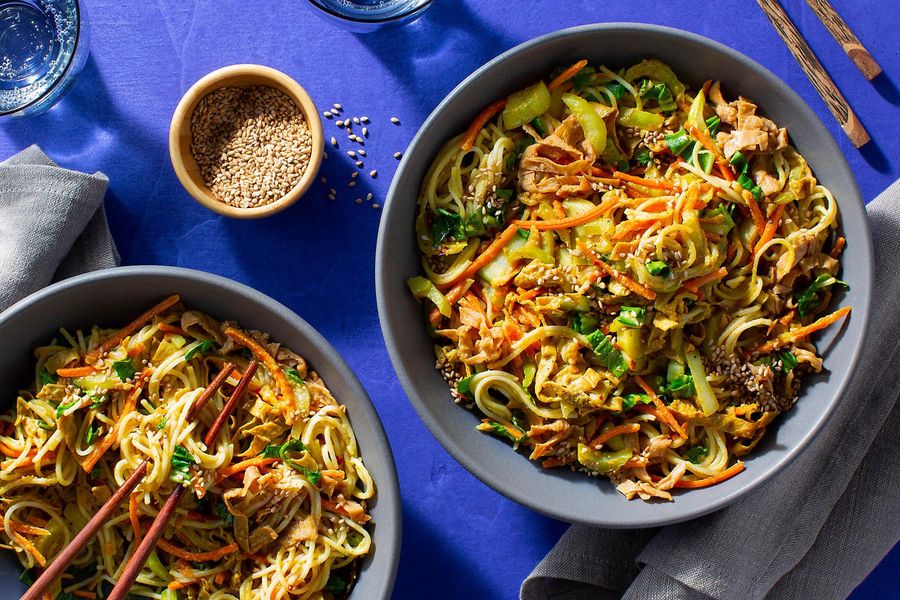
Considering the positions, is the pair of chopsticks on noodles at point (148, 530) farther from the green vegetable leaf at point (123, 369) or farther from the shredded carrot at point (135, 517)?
the green vegetable leaf at point (123, 369)

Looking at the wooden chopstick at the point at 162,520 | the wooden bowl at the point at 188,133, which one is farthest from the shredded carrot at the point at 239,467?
the wooden bowl at the point at 188,133

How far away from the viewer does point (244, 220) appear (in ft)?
11.4

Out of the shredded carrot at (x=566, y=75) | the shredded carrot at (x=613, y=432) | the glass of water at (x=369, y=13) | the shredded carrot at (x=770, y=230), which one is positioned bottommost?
the shredded carrot at (x=613, y=432)

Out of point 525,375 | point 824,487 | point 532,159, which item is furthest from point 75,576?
point 824,487

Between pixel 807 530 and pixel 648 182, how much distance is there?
1498mm

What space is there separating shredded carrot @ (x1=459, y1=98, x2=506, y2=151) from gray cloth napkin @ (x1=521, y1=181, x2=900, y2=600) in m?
1.52

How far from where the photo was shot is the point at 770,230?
3057 mm

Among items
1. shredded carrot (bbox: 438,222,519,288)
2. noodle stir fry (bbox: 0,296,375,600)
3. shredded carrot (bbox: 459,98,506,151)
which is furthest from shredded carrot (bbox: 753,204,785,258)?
noodle stir fry (bbox: 0,296,375,600)

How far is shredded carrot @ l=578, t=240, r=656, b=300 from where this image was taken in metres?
2.96

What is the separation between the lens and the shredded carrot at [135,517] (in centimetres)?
298

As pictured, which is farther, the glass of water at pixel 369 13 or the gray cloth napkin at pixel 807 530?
the glass of water at pixel 369 13

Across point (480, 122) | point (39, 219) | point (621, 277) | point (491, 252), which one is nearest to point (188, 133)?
point (39, 219)

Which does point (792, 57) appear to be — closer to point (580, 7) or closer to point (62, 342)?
point (580, 7)

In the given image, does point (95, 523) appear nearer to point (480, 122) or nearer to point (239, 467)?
point (239, 467)
